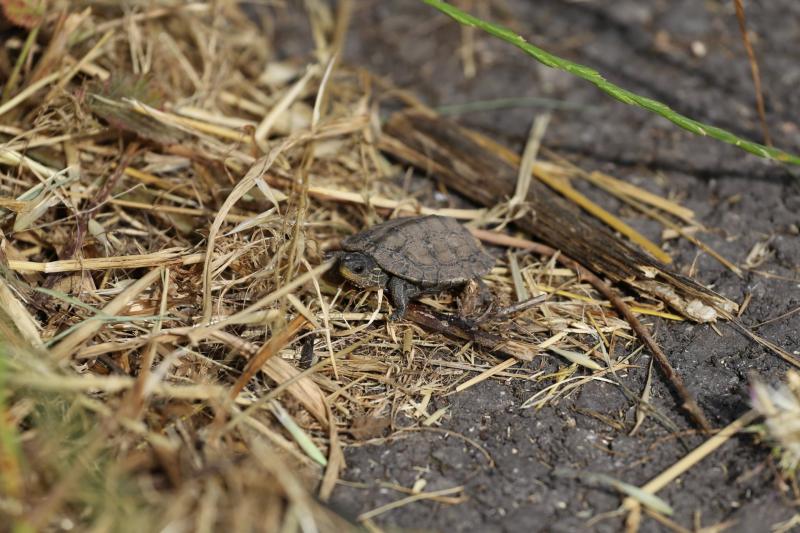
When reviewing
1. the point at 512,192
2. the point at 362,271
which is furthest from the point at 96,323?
the point at 512,192

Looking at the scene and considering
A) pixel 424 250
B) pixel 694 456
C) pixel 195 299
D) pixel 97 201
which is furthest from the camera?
pixel 97 201

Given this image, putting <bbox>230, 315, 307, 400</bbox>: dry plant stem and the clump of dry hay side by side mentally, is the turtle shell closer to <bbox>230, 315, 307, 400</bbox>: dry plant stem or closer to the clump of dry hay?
the clump of dry hay

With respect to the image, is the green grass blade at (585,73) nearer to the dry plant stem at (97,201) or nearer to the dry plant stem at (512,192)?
the dry plant stem at (512,192)

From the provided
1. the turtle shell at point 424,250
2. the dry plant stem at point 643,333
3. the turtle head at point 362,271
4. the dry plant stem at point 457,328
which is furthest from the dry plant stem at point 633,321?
the turtle head at point 362,271

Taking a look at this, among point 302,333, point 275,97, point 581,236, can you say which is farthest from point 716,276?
point 275,97

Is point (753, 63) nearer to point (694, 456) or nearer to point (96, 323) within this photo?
point (694, 456)

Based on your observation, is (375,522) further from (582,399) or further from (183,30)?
(183,30)

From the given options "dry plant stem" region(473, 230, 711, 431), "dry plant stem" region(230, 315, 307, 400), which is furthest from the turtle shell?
"dry plant stem" region(230, 315, 307, 400)

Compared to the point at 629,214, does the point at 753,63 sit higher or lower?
higher

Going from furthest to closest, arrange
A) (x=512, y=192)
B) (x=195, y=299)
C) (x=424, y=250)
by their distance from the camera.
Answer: (x=512, y=192) → (x=424, y=250) → (x=195, y=299)
